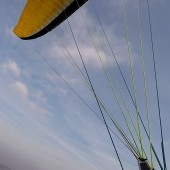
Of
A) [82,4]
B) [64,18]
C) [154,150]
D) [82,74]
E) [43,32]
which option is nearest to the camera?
Result: [154,150]

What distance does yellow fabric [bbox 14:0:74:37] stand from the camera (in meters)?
13.9

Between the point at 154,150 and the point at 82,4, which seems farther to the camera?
the point at 82,4

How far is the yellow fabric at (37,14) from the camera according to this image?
1394cm

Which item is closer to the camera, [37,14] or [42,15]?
[42,15]

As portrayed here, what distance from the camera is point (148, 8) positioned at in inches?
325

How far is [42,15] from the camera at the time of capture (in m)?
15.2

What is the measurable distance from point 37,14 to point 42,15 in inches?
14.6

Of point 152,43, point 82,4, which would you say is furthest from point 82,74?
point 82,4

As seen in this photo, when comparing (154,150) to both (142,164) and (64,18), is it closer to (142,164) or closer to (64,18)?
(142,164)

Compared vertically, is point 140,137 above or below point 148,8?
below

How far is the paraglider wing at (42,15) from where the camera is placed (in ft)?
45.6

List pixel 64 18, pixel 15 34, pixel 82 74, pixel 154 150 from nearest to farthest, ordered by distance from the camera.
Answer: pixel 154 150 → pixel 82 74 → pixel 64 18 → pixel 15 34

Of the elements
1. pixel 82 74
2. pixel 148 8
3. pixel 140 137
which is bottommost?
pixel 140 137

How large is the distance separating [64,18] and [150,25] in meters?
8.10
